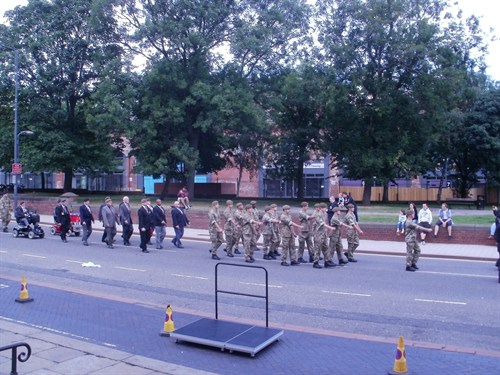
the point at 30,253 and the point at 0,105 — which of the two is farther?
the point at 0,105

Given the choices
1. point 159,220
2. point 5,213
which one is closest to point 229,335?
point 159,220

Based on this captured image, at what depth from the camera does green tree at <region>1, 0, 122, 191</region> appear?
37.9 metres

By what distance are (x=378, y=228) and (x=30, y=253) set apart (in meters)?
13.7

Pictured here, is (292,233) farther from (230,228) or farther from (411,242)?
(411,242)

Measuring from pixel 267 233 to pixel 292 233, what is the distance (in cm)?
144

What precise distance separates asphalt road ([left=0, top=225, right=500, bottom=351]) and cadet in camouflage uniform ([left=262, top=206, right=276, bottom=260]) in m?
0.32

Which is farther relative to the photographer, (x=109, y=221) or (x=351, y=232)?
(x=109, y=221)

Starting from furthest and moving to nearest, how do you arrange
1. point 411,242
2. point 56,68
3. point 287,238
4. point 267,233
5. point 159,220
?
point 56,68, point 159,220, point 267,233, point 287,238, point 411,242

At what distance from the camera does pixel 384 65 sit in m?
36.1

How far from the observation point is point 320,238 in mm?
15477

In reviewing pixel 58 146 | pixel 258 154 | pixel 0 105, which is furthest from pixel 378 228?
pixel 0 105

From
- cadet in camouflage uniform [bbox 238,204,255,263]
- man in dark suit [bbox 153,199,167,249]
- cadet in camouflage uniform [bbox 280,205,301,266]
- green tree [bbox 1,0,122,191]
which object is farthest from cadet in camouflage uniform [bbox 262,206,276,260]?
green tree [bbox 1,0,122,191]

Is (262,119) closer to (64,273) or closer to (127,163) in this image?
(64,273)

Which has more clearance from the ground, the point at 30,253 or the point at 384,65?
the point at 384,65
